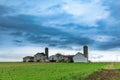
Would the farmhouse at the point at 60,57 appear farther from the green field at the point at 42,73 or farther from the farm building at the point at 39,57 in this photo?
the green field at the point at 42,73

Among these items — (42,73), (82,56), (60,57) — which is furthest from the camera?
(60,57)

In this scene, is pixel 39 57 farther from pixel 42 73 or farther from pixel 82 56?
pixel 42 73

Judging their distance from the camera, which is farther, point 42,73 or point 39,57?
point 39,57

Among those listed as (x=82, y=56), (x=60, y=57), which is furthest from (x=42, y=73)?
(x=60, y=57)

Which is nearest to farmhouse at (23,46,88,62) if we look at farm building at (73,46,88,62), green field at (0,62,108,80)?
farm building at (73,46,88,62)

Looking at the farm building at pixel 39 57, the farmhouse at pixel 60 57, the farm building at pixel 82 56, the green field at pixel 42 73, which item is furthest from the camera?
the farm building at pixel 39 57

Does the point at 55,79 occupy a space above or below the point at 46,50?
below

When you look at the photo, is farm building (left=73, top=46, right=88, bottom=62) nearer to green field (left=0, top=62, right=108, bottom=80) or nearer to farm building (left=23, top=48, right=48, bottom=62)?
farm building (left=23, top=48, right=48, bottom=62)

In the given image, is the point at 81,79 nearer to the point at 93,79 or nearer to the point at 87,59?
the point at 93,79

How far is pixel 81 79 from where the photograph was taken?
1463 inches

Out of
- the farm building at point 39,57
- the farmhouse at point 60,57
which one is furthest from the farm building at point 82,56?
the farm building at point 39,57

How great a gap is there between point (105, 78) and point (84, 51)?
14472 cm

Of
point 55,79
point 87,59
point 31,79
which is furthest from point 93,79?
point 87,59

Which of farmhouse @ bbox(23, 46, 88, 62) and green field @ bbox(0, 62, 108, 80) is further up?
farmhouse @ bbox(23, 46, 88, 62)
